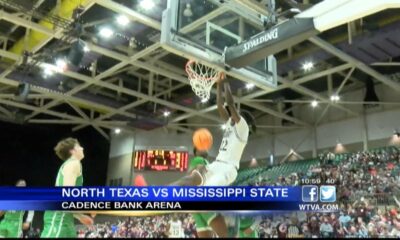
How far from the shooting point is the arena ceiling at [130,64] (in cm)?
1095

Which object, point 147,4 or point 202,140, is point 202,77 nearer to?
point 147,4

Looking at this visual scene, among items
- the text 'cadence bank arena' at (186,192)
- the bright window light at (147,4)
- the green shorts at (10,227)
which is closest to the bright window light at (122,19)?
the bright window light at (147,4)

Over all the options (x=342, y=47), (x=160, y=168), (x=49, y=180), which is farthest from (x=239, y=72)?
(x=49, y=180)

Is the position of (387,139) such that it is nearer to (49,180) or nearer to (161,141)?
(161,141)

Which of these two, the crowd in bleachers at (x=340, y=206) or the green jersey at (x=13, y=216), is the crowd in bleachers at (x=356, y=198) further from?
the green jersey at (x=13, y=216)

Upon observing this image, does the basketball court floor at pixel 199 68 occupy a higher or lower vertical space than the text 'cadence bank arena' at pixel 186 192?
higher

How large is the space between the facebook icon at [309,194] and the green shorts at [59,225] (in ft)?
7.31

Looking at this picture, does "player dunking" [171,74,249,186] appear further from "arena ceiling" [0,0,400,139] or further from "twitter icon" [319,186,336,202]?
"arena ceiling" [0,0,400,139]

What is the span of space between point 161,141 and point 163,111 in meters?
4.70

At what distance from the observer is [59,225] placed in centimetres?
396

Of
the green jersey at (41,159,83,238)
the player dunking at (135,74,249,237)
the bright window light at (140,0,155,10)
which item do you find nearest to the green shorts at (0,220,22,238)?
the green jersey at (41,159,83,238)

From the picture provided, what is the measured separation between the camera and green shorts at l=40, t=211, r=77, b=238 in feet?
13.0

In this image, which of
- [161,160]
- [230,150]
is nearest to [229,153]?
[230,150]

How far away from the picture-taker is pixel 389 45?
448 inches
